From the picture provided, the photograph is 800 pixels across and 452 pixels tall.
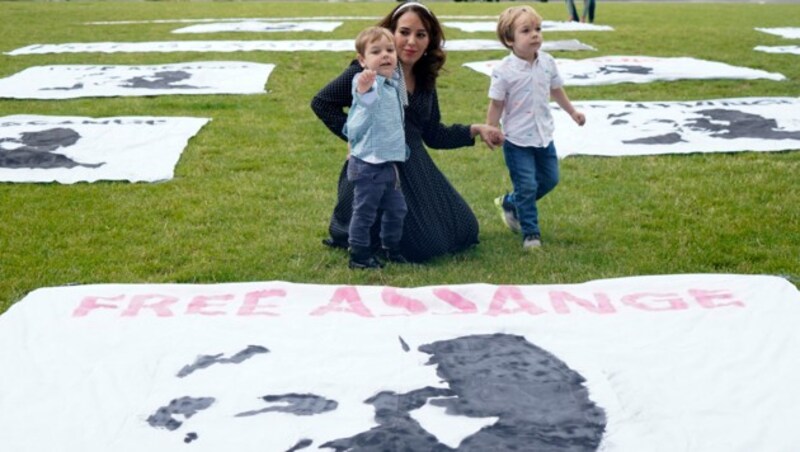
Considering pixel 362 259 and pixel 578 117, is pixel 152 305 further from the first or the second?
pixel 578 117

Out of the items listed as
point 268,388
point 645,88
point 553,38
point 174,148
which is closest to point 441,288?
point 268,388

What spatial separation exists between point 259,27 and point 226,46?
12.3 ft

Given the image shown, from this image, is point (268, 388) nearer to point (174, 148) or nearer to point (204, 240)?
point (204, 240)

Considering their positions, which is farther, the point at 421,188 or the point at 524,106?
the point at 524,106

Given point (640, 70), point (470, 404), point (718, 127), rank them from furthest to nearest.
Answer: point (640, 70)
point (718, 127)
point (470, 404)

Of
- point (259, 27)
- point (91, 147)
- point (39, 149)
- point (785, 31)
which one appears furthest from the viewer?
point (259, 27)

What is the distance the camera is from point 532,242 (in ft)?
16.0

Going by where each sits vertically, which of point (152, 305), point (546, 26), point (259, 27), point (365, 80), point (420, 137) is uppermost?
point (365, 80)

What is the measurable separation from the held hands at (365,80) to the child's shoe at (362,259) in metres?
0.73

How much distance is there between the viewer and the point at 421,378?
3352 mm

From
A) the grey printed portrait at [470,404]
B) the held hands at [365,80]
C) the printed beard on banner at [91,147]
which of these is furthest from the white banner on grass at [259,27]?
the grey printed portrait at [470,404]

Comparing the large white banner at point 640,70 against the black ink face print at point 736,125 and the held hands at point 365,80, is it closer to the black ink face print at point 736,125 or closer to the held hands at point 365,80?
the black ink face print at point 736,125

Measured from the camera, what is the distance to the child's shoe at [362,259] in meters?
4.56

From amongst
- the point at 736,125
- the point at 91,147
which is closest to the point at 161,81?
the point at 91,147
